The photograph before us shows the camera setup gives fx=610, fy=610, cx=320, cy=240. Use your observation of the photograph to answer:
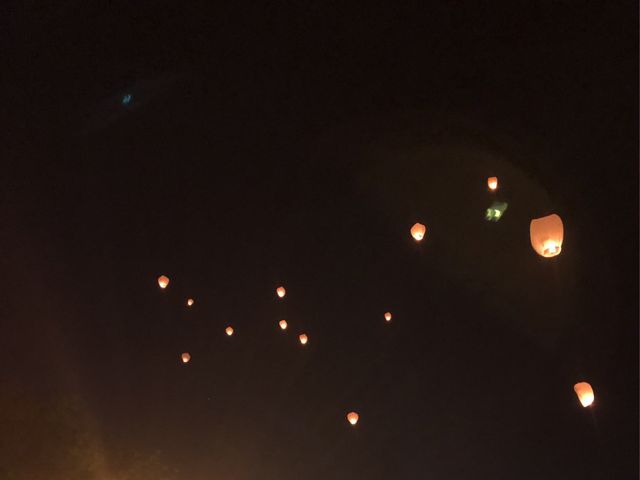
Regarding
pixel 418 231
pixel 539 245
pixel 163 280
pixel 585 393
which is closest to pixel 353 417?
pixel 418 231

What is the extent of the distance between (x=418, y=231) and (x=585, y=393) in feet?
4.30

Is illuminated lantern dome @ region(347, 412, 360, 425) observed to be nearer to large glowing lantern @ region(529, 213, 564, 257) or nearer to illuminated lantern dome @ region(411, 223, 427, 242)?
illuminated lantern dome @ region(411, 223, 427, 242)

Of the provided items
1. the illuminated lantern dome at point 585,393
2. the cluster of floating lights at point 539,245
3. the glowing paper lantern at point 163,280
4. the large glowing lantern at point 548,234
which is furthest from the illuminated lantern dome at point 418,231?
the glowing paper lantern at point 163,280

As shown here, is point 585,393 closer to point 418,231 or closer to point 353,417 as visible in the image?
point 418,231

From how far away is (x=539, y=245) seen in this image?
3.01 metres

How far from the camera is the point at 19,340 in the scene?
167 inches

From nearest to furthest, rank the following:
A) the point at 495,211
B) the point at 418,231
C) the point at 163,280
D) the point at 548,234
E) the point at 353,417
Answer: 1. the point at 548,234
2. the point at 495,211
3. the point at 418,231
4. the point at 353,417
5. the point at 163,280

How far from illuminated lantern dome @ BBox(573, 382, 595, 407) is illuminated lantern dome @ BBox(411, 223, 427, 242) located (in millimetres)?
1242

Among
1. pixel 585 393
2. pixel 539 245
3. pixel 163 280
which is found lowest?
pixel 585 393

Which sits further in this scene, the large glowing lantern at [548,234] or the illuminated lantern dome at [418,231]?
the illuminated lantern dome at [418,231]

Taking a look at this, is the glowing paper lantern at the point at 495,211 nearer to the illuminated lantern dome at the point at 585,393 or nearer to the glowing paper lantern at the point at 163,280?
the illuminated lantern dome at the point at 585,393

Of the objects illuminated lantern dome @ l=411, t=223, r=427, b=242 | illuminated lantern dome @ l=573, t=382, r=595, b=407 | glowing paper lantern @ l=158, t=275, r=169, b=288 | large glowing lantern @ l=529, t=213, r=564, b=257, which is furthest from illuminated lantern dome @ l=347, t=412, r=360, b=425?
large glowing lantern @ l=529, t=213, r=564, b=257

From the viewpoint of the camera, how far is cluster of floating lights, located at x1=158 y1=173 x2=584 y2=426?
298 centimetres

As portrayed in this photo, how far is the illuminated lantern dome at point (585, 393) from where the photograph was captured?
3.33 metres
